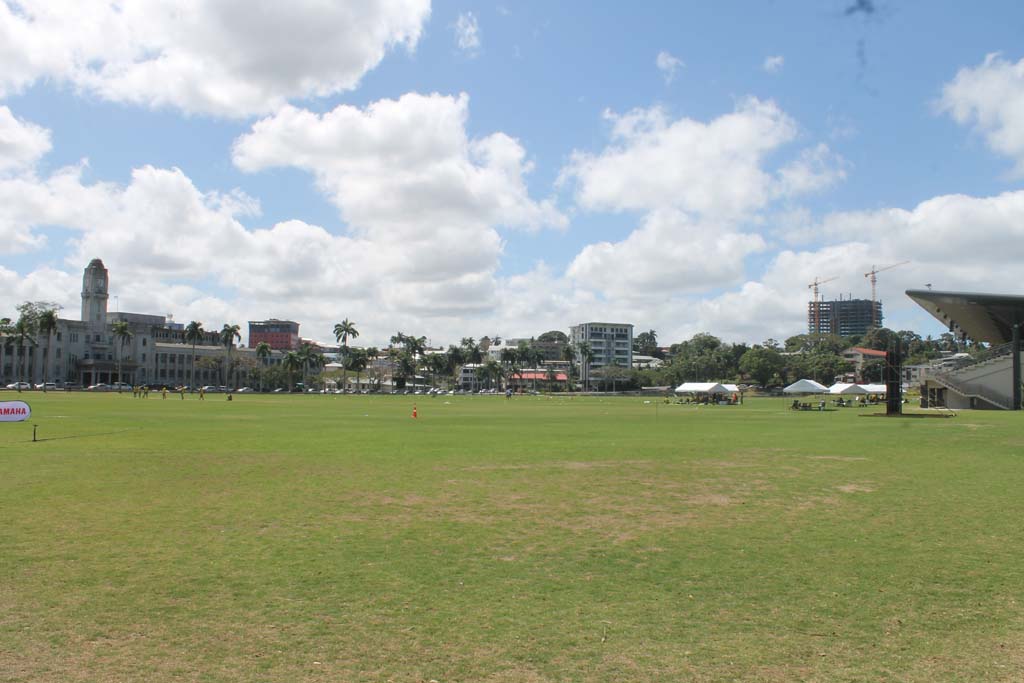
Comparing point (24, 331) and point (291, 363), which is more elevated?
point (24, 331)

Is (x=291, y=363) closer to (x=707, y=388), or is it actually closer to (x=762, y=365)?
(x=762, y=365)

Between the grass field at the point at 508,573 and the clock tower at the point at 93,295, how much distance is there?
186328 millimetres

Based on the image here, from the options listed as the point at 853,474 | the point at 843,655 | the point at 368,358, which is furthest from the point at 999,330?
the point at 368,358

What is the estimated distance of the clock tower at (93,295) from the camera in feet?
603

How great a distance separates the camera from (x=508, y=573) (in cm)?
961

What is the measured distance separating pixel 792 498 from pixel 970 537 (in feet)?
13.1

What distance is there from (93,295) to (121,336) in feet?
98.7

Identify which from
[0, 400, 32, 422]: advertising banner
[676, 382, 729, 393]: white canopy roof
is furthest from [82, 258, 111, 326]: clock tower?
[0, 400, 32, 422]: advertising banner

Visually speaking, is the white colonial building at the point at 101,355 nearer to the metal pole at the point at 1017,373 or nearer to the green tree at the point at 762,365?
the green tree at the point at 762,365

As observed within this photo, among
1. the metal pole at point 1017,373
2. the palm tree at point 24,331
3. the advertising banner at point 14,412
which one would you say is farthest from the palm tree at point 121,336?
the metal pole at point 1017,373

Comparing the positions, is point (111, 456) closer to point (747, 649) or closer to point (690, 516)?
point (690, 516)

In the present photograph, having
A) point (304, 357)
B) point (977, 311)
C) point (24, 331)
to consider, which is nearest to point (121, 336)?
point (24, 331)

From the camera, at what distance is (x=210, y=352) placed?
198875mm

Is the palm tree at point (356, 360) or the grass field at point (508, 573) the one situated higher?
the palm tree at point (356, 360)
